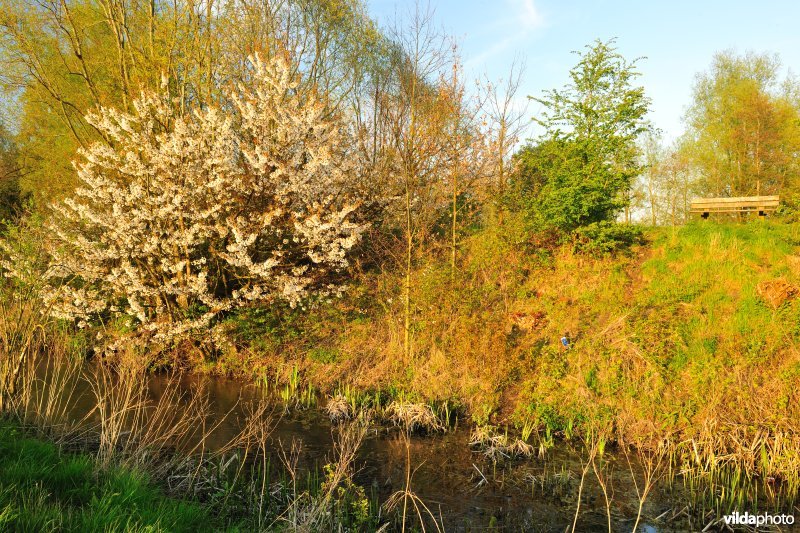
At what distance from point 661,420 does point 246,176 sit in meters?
10.4

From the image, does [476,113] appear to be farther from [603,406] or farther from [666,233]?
[603,406]

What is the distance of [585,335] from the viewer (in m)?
10.1

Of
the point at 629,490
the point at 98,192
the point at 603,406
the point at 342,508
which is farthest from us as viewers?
the point at 98,192

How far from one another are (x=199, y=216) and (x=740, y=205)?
14790 millimetres

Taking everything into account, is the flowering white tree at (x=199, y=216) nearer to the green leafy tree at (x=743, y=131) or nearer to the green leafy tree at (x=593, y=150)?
the green leafy tree at (x=593, y=150)

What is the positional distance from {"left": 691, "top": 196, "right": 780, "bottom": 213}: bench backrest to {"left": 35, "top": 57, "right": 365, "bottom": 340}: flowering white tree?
35.1 feet

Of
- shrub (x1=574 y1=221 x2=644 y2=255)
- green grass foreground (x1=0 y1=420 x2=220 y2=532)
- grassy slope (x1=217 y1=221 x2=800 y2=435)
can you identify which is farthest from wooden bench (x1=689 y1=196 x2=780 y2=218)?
green grass foreground (x1=0 y1=420 x2=220 y2=532)

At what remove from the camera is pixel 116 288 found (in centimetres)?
1173

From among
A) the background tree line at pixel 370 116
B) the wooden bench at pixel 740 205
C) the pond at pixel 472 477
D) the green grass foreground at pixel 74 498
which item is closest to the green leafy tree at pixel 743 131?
the background tree line at pixel 370 116

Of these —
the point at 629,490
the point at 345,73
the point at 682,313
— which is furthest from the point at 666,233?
the point at 345,73

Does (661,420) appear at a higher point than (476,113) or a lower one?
lower

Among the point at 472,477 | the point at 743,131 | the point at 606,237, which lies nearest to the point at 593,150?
the point at 606,237

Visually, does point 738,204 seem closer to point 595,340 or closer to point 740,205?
point 740,205

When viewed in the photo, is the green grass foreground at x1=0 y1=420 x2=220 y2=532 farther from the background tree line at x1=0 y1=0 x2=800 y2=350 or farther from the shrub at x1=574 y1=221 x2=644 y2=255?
the shrub at x1=574 y1=221 x2=644 y2=255
